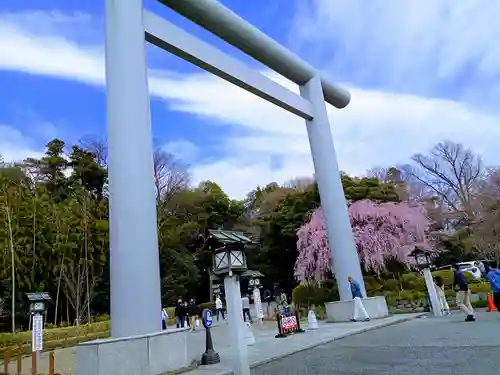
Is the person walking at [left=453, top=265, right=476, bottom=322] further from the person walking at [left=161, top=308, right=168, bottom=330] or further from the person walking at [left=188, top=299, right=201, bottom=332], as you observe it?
the person walking at [left=188, top=299, right=201, bottom=332]

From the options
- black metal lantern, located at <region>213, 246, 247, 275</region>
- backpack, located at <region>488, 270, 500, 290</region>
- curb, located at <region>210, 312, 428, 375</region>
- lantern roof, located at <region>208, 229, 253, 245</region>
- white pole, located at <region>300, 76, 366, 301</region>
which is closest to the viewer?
black metal lantern, located at <region>213, 246, 247, 275</region>

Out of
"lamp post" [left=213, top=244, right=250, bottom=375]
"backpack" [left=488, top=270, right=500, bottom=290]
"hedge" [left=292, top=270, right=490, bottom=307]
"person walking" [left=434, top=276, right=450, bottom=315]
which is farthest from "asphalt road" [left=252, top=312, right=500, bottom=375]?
"hedge" [left=292, top=270, right=490, bottom=307]

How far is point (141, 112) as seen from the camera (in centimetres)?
752

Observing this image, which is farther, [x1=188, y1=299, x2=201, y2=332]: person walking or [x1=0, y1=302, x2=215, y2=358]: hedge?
[x1=188, y1=299, x2=201, y2=332]: person walking

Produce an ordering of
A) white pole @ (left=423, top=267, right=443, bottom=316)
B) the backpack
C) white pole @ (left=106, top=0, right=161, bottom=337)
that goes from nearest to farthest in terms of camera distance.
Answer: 1. white pole @ (left=106, top=0, right=161, bottom=337)
2. the backpack
3. white pole @ (left=423, top=267, right=443, bottom=316)

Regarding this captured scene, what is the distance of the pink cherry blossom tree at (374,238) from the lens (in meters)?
18.2

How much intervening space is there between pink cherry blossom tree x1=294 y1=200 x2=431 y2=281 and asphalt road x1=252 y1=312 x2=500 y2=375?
9.46 m

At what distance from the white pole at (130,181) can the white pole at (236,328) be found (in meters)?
1.62

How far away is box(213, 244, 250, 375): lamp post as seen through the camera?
5.49 meters

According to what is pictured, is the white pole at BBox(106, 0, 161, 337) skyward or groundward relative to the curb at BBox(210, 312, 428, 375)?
skyward

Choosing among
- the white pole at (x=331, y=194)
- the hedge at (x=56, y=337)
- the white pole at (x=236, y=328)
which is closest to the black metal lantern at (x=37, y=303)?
the hedge at (x=56, y=337)

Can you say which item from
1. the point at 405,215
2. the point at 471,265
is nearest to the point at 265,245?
the point at 405,215

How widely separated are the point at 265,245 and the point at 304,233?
22.9ft

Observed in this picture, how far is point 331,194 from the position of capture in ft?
42.4
